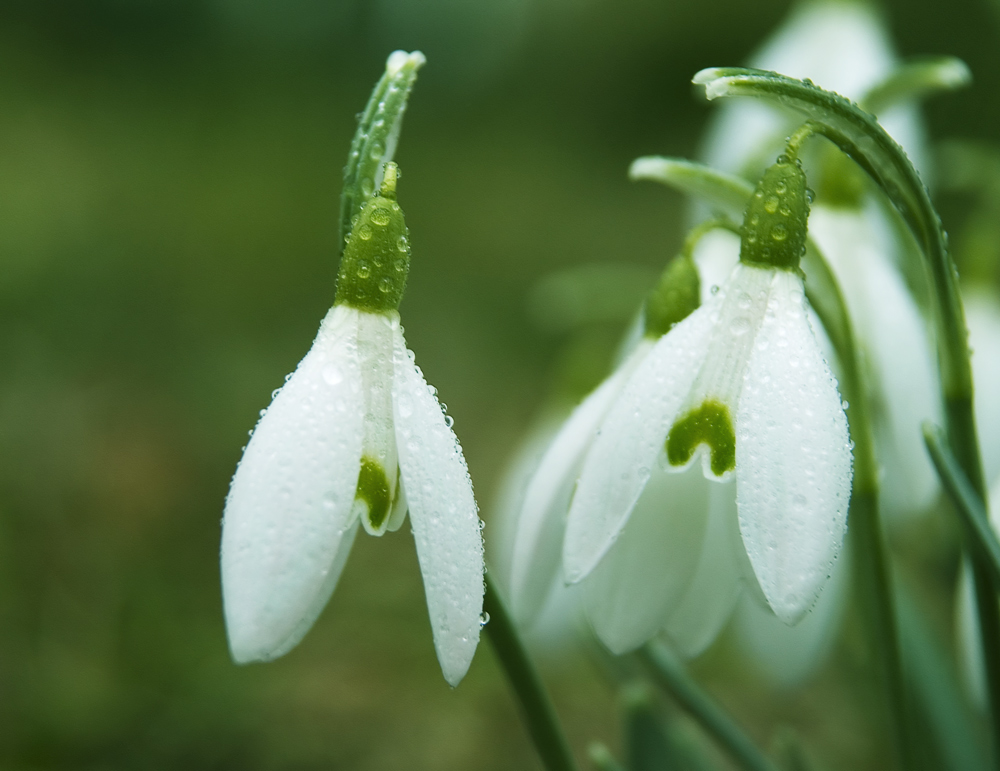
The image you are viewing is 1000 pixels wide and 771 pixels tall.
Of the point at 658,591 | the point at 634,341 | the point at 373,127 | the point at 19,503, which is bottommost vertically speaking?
the point at 19,503

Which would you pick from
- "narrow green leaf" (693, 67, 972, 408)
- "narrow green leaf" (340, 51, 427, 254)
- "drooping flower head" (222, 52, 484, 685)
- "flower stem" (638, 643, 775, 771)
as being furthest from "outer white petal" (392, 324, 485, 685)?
"flower stem" (638, 643, 775, 771)

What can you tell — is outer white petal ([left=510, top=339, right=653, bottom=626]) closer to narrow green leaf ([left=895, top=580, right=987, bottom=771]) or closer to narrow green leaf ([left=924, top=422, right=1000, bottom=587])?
narrow green leaf ([left=924, top=422, right=1000, bottom=587])

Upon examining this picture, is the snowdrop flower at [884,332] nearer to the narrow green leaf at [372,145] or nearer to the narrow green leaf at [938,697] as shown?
the narrow green leaf at [938,697]

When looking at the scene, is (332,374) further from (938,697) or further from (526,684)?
(938,697)

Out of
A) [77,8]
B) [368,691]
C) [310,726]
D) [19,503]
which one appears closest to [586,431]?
[310,726]

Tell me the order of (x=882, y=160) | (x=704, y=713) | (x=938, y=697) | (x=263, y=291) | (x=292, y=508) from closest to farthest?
(x=292, y=508)
(x=882, y=160)
(x=704, y=713)
(x=938, y=697)
(x=263, y=291)

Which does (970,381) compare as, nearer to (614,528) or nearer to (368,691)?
(614,528)

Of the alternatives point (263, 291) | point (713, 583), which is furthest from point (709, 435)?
point (263, 291)
